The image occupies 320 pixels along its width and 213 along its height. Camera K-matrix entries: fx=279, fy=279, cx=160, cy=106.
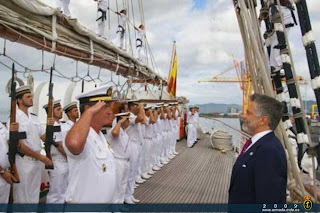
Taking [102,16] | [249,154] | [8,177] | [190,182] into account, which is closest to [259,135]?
[249,154]

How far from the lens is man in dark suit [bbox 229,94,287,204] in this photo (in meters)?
1.45

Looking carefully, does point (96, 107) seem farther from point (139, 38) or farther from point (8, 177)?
point (139, 38)

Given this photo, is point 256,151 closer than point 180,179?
Yes

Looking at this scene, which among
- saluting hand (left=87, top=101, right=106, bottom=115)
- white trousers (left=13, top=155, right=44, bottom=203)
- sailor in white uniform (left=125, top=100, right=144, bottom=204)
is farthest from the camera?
sailor in white uniform (left=125, top=100, right=144, bottom=204)

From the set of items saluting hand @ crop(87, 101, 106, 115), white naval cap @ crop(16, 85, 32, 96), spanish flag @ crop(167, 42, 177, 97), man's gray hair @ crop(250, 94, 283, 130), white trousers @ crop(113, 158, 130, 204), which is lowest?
white trousers @ crop(113, 158, 130, 204)

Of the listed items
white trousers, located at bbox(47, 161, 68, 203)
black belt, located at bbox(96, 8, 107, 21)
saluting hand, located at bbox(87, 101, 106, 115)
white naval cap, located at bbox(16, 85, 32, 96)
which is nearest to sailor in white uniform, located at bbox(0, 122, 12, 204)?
white naval cap, located at bbox(16, 85, 32, 96)

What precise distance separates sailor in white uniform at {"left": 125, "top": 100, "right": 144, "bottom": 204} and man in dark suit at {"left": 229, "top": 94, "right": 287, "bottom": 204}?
8.54 ft

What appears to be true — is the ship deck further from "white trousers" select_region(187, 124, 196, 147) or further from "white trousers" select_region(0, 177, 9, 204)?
"white trousers" select_region(0, 177, 9, 204)

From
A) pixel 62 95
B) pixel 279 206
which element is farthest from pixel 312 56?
pixel 62 95

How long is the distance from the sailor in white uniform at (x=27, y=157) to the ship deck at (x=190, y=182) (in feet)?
5.88

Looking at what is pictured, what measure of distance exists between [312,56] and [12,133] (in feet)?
8.73

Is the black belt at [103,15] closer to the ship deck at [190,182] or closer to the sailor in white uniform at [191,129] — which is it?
the ship deck at [190,182]

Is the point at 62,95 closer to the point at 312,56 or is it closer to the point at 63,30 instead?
the point at 63,30

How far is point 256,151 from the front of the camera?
1.58m
